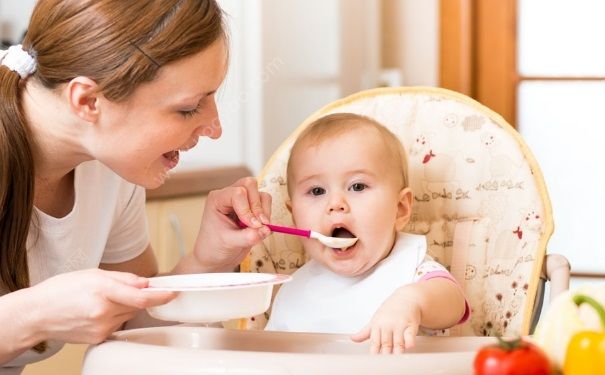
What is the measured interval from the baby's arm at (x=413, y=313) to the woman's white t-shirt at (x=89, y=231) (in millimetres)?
571

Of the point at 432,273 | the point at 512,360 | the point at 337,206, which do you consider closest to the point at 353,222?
the point at 337,206

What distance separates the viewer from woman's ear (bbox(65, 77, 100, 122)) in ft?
4.79

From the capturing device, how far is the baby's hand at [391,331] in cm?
128

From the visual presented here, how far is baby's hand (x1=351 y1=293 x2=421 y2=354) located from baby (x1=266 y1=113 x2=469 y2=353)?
18 centimetres

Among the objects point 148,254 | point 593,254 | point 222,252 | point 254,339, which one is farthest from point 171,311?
point 593,254

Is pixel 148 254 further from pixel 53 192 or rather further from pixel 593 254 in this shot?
pixel 593 254

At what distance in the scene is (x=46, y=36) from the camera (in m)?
1.50

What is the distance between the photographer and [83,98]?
1473 millimetres

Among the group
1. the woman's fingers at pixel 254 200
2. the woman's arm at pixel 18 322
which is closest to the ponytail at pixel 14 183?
the woman's arm at pixel 18 322

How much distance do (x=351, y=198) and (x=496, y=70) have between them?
1757 mm

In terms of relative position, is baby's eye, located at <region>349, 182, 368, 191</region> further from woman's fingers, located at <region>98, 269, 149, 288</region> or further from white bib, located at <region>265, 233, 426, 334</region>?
woman's fingers, located at <region>98, 269, 149, 288</region>

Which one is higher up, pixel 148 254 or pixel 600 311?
pixel 600 311

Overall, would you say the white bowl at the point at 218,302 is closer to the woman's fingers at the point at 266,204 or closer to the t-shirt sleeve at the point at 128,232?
the woman's fingers at the point at 266,204

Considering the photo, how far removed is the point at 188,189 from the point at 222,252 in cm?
100
